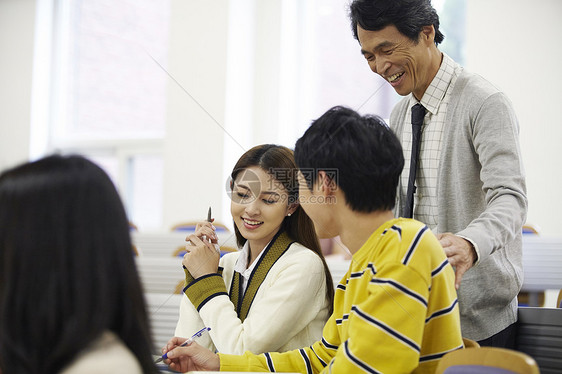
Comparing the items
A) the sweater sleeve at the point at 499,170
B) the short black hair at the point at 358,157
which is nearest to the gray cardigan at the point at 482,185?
the sweater sleeve at the point at 499,170

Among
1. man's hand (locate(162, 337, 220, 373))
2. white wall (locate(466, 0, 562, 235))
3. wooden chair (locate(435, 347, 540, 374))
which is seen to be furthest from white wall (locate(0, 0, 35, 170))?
wooden chair (locate(435, 347, 540, 374))

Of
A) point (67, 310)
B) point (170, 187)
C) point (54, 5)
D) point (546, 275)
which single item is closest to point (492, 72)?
point (546, 275)

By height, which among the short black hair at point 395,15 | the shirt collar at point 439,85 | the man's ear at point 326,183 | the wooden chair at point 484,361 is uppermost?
the short black hair at point 395,15

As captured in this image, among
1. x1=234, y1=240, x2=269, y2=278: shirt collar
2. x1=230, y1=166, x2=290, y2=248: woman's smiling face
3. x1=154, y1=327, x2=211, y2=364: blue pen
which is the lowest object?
x1=154, y1=327, x2=211, y2=364: blue pen

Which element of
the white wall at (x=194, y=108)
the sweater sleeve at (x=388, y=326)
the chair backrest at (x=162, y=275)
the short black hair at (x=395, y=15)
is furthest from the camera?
the white wall at (x=194, y=108)

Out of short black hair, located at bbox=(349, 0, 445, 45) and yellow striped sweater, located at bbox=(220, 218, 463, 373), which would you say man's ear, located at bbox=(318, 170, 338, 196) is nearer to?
yellow striped sweater, located at bbox=(220, 218, 463, 373)

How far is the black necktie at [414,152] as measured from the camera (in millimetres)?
1267

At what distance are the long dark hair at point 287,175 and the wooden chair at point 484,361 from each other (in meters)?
0.61

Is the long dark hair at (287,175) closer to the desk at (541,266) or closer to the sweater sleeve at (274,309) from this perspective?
the sweater sleeve at (274,309)

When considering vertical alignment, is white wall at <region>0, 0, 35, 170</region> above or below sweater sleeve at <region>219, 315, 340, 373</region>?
above

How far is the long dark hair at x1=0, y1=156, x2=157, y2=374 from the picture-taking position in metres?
0.62

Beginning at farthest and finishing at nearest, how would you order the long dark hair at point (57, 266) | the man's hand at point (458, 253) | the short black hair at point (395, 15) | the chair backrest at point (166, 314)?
the chair backrest at point (166, 314) → the short black hair at point (395, 15) → the man's hand at point (458, 253) → the long dark hair at point (57, 266)

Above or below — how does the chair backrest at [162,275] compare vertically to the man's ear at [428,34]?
below

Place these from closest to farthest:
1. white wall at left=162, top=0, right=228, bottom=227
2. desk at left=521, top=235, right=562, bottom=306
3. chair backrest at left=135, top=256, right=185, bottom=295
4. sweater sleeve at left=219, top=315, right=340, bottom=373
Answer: sweater sleeve at left=219, top=315, right=340, bottom=373
chair backrest at left=135, top=256, right=185, bottom=295
desk at left=521, top=235, right=562, bottom=306
white wall at left=162, top=0, right=228, bottom=227
